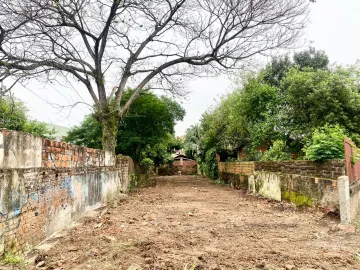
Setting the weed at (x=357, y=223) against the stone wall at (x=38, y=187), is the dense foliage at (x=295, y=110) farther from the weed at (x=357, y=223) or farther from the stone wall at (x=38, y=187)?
the stone wall at (x=38, y=187)

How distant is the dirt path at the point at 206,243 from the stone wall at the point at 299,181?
0.48 meters

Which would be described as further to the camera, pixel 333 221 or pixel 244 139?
pixel 244 139

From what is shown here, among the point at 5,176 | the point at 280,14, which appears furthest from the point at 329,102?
the point at 5,176

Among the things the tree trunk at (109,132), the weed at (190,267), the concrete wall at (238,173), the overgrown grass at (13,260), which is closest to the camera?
the overgrown grass at (13,260)

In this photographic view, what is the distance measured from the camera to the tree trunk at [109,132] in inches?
502

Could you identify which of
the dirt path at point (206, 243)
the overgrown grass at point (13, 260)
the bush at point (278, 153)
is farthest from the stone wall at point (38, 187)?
the bush at point (278, 153)

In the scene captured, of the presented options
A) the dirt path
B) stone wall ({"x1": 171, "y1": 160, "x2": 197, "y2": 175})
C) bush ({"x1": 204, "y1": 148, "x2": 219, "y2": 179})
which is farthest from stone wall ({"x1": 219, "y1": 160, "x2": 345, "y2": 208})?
stone wall ({"x1": 171, "y1": 160, "x2": 197, "y2": 175})

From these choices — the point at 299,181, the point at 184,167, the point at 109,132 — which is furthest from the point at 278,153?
the point at 184,167

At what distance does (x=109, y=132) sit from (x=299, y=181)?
777cm

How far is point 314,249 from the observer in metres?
4.30

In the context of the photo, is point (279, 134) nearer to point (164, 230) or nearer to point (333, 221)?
point (333, 221)

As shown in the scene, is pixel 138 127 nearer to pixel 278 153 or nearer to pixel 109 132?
pixel 109 132

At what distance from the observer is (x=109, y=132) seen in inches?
507

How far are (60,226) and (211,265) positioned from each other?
2.99m
